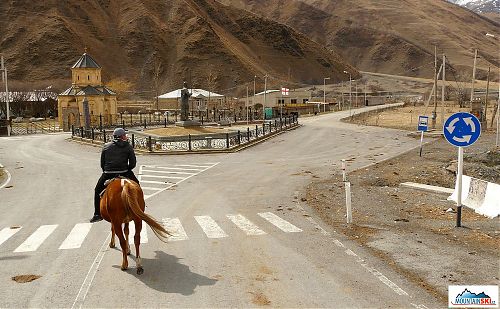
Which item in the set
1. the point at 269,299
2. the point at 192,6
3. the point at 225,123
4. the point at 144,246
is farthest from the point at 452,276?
the point at 192,6

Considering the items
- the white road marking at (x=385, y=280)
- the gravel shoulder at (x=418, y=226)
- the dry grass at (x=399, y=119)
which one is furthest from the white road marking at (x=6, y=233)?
the dry grass at (x=399, y=119)

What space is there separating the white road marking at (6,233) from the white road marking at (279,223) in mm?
6386

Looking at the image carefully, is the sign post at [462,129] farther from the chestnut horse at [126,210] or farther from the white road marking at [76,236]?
the white road marking at [76,236]

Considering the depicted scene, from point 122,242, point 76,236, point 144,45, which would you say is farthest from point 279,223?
point 144,45

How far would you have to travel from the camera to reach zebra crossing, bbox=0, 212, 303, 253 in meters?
10.7

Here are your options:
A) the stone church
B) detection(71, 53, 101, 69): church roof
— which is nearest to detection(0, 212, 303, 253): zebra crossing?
the stone church

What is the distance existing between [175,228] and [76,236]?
2.33 m

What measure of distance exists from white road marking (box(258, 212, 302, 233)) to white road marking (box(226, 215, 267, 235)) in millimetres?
563

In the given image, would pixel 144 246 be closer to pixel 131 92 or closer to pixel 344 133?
pixel 344 133

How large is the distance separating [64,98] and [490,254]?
60.7 meters

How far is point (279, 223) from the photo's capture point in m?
12.3

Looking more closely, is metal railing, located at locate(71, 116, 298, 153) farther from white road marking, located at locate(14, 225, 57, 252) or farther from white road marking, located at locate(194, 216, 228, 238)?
white road marking, located at locate(14, 225, 57, 252)

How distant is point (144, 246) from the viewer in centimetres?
1030

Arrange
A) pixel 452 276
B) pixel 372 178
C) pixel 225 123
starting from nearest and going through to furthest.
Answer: pixel 452 276 < pixel 372 178 < pixel 225 123
